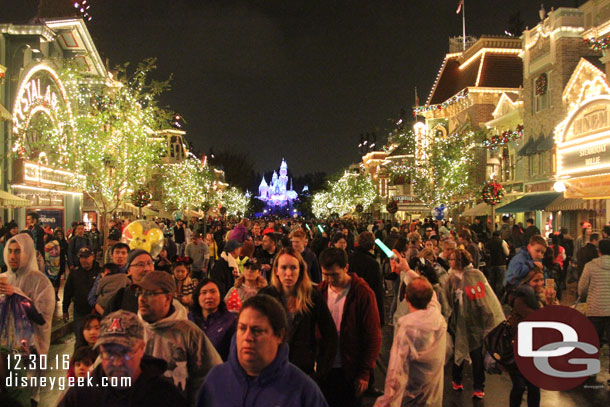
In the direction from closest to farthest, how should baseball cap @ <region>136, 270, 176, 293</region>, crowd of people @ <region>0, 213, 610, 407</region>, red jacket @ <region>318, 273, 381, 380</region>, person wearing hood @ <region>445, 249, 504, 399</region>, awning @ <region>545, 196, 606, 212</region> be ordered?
crowd of people @ <region>0, 213, 610, 407</region>
baseball cap @ <region>136, 270, 176, 293</region>
red jacket @ <region>318, 273, 381, 380</region>
person wearing hood @ <region>445, 249, 504, 399</region>
awning @ <region>545, 196, 606, 212</region>

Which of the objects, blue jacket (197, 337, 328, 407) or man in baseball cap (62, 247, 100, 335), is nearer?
blue jacket (197, 337, 328, 407)

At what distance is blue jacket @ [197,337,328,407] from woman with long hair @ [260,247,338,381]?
1.64 m

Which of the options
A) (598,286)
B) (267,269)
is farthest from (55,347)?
(598,286)

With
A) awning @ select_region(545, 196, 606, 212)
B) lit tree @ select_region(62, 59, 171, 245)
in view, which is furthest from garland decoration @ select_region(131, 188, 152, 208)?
awning @ select_region(545, 196, 606, 212)

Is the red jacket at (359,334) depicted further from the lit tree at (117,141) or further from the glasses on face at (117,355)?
the lit tree at (117,141)

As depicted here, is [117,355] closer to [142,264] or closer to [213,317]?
[213,317]

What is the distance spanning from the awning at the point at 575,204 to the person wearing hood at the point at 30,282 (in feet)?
69.4

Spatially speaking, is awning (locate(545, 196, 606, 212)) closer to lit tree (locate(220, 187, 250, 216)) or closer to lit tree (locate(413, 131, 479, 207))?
lit tree (locate(413, 131, 479, 207))

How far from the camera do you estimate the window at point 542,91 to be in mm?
26909

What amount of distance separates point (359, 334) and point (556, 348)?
2.87 m

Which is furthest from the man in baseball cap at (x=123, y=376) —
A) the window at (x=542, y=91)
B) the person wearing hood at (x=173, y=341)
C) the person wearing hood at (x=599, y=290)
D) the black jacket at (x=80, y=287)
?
the window at (x=542, y=91)

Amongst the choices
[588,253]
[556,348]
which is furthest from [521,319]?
[588,253]

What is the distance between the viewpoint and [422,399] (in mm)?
5141

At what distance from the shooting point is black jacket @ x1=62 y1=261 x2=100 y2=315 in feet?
24.5
